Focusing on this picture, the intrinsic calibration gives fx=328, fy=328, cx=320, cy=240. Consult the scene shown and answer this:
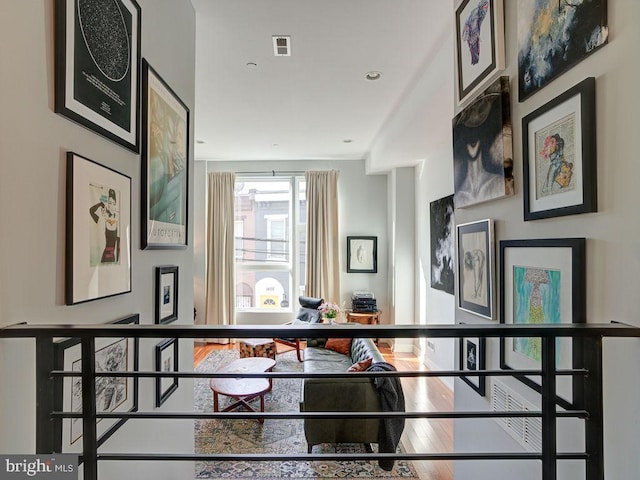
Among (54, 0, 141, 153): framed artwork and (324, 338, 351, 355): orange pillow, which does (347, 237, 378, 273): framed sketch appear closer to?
(324, 338, 351, 355): orange pillow

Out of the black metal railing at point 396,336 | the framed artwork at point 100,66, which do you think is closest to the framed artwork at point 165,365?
the black metal railing at point 396,336

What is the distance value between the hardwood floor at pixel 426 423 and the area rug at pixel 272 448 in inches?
7.3

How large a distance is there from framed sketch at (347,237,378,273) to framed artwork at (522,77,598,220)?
4572 millimetres

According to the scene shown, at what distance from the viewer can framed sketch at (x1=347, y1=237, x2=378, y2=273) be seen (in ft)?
18.7

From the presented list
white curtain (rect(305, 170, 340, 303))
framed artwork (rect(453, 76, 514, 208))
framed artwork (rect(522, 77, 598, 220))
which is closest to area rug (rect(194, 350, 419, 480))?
framed artwork (rect(453, 76, 514, 208))

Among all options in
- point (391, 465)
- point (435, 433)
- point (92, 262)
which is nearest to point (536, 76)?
point (92, 262)

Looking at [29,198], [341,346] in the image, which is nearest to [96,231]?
[29,198]

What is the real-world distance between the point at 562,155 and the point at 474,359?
3.16 feet

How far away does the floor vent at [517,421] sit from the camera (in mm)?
1116

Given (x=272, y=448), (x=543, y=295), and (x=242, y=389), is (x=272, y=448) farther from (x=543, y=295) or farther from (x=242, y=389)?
(x=543, y=295)

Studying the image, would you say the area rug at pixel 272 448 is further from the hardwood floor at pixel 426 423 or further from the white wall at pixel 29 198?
the white wall at pixel 29 198

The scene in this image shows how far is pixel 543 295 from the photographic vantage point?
1.07 meters

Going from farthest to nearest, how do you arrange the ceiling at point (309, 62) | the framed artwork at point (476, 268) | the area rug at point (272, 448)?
the area rug at point (272, 448), the ceiling at point (309, 62), the framed artwork at point (476, 268)

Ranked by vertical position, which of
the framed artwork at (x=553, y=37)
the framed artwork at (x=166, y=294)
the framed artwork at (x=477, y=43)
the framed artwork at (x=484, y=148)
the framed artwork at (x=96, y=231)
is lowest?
the framed artwork at (x=166, y=294)
